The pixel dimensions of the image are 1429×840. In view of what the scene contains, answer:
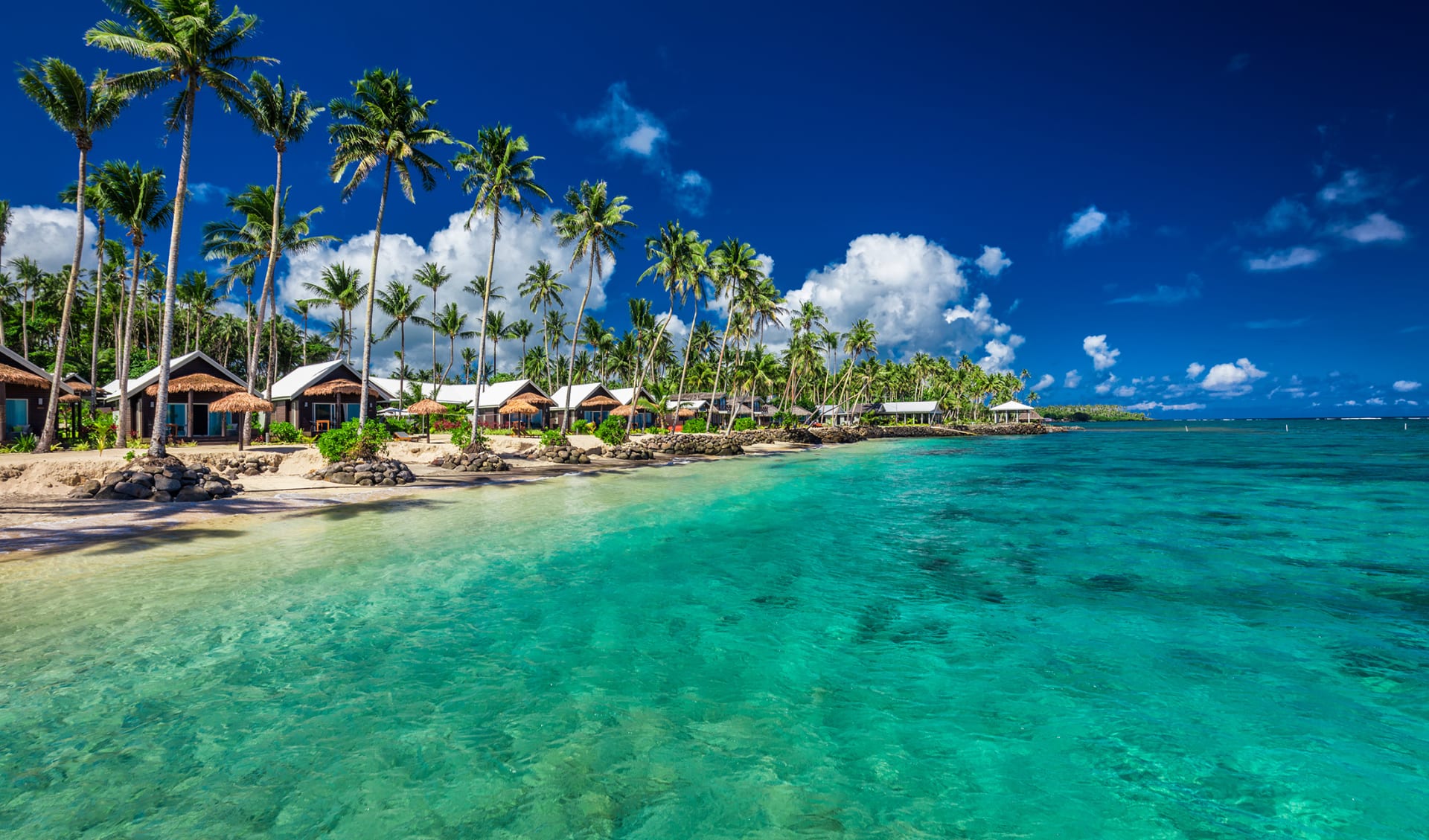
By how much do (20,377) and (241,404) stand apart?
6.81m

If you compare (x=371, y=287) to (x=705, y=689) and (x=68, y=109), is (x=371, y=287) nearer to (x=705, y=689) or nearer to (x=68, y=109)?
(x=68, y=109)

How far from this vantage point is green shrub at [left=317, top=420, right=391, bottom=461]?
2333 centimetres

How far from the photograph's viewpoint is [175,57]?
773 inches

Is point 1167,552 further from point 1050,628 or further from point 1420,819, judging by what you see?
point 1420,819

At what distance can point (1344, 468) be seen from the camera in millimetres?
36031

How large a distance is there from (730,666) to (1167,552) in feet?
41.3

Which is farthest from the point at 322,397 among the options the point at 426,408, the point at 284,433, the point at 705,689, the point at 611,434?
the point at 705,689

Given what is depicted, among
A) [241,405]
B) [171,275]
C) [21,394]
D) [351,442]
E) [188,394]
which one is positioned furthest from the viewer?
[188,394]

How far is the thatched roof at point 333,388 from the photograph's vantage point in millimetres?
37188

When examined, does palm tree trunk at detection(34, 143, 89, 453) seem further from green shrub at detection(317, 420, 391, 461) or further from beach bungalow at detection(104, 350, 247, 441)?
green shrub at detection(317, 420, 391, 461)

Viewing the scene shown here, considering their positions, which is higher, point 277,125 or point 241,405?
point 277,125

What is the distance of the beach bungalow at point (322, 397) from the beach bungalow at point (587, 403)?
1843 centimetres

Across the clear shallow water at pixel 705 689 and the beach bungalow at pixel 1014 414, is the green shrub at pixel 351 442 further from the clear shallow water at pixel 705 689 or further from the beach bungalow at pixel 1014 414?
the beach bungalow at pixel 1014 414

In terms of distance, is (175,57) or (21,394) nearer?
(175,57)
